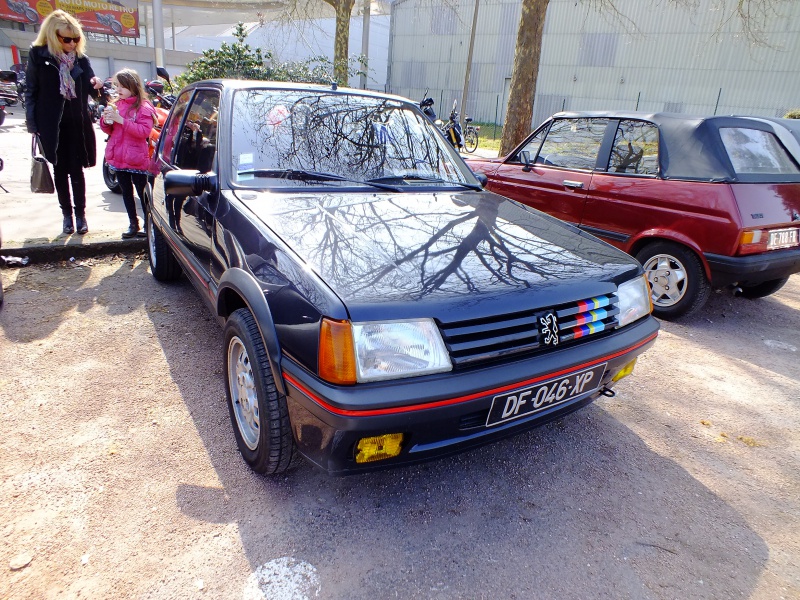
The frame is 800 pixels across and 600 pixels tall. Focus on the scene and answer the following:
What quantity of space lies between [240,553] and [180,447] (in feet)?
2.46

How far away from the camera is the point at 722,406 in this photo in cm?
318

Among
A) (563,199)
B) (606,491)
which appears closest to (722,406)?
(606,491)

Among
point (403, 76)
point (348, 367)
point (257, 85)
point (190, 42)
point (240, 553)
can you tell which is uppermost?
point (190, 42)

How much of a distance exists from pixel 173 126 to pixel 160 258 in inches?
42.2

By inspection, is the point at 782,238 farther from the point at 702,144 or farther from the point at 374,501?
the point at 374,501

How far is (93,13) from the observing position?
121ft

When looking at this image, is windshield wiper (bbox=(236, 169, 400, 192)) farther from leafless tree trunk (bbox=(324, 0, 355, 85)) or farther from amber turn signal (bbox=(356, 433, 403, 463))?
leafless tree trunk (bbox=(324, 0, 355, 85))

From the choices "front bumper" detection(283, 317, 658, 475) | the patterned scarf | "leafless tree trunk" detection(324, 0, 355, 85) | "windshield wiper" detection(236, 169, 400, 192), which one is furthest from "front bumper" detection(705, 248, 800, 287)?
"leafless tree trunk" detection(324, 0, 355, 85)

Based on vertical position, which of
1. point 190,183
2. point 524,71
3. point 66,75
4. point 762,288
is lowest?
point 762,288

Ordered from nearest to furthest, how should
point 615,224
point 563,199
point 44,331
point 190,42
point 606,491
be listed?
point 606,491, point 44,331, point 615,224, point 563,199, point 190,42

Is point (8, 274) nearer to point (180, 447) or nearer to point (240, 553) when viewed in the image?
point (180, 447)

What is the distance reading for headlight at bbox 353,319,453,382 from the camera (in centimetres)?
171

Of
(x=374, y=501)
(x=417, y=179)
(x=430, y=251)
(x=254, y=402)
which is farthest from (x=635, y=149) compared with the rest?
(x=254, y=402)

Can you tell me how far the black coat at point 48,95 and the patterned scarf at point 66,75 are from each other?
4 cm
